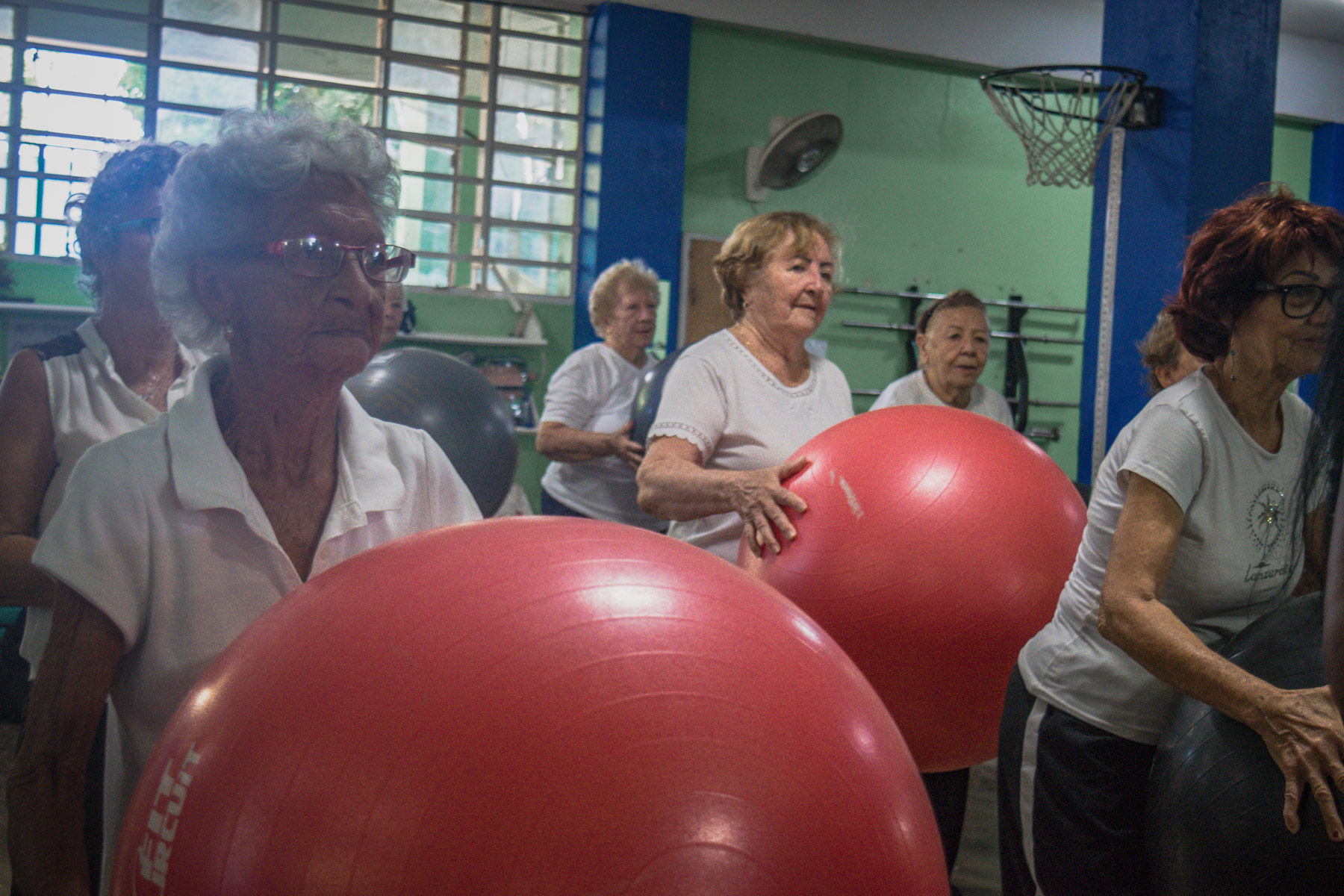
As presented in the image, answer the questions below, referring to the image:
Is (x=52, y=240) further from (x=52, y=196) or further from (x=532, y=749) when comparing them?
(x=532, y=749)

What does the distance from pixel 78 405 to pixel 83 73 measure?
16.7 feet

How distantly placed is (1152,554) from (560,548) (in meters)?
0.85

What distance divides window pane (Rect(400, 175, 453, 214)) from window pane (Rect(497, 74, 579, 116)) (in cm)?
65

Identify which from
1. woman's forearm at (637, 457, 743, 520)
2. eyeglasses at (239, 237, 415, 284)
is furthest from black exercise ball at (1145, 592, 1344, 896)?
eyeglasses at (239, 237, 415, 284)

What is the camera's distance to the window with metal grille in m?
5.71

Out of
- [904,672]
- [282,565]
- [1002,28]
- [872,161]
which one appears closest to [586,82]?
[872,161]

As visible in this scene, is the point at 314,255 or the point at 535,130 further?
the point at 535,130

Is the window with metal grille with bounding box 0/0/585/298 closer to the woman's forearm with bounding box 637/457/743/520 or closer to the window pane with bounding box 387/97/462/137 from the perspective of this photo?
the window pane with bounding box 387/97/462/137

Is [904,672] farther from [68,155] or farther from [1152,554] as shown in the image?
[68,155]

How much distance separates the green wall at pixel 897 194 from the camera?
7129 mm

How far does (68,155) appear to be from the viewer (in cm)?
576

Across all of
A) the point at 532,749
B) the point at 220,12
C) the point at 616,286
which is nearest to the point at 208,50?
the point at 220,12

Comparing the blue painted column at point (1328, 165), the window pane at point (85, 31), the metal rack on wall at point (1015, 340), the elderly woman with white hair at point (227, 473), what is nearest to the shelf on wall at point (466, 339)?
the window pane at point (85, 31)

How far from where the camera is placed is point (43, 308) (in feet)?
18.1
